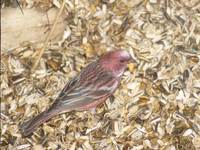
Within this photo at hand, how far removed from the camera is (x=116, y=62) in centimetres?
725

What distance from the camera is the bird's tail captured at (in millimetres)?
7070

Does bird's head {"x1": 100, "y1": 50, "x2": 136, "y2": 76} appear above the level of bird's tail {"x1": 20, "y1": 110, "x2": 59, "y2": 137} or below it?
above

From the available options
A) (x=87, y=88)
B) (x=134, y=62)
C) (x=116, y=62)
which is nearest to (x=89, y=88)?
(x=87, y=88)

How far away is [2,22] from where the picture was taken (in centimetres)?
775

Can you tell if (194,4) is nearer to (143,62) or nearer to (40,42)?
(143,62)

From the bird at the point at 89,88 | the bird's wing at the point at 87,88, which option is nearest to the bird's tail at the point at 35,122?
the bird at the point at 89,88

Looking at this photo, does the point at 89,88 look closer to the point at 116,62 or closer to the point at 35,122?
the point at 116,62

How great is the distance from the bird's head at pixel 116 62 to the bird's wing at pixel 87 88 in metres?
0.07

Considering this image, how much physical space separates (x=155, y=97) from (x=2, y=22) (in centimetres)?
185

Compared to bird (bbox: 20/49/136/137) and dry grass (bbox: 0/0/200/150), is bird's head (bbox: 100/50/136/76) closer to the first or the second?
bird (bbox: 20/49/136/137)

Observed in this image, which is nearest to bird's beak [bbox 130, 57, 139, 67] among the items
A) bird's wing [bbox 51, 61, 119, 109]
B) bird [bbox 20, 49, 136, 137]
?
bird [bbox 20, 49, 136, 137]

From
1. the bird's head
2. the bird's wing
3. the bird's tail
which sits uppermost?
the bird's head

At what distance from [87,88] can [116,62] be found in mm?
390

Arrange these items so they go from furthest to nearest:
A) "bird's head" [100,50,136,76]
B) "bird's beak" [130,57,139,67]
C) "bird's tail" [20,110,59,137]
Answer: "bird's beak" [130,57,139,67] < "bird's head" [100,50,136,76] < "bird's tail" [20,110,59,137]
